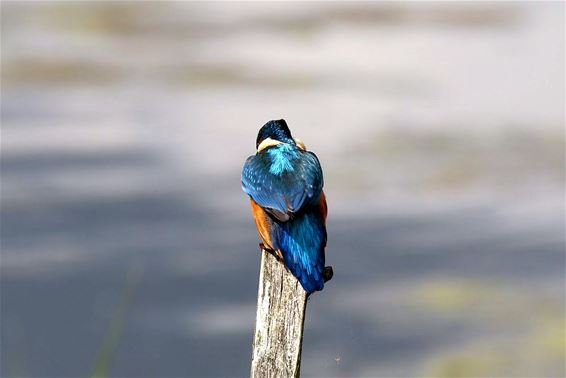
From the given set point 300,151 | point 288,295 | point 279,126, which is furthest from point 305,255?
point 279,126

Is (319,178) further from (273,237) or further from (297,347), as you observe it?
(297,347)

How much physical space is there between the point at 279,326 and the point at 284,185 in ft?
1.82

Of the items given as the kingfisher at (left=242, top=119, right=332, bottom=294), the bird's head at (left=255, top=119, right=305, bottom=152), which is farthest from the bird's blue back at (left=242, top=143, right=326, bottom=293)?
the bird's head at (left=255, top=119, right=305, bottom=152)

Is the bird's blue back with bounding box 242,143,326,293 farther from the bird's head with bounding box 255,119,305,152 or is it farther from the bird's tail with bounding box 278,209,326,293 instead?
the bird's head with bounding box 255,119,305,152

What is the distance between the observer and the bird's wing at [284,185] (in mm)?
3125

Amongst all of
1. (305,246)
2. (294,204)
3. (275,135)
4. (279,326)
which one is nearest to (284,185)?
(294,204)

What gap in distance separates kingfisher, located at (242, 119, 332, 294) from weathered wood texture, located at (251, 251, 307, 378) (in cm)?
5

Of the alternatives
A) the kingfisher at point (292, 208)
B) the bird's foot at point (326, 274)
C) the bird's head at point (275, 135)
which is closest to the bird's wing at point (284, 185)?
the kingfisher at point (292, 208)

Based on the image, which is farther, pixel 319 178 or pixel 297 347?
pixel 319 178

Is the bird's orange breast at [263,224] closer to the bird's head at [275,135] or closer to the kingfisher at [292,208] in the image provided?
the kingfisher at [292,208]

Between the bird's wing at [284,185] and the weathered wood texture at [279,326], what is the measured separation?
0.28 m

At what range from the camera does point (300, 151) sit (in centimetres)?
352

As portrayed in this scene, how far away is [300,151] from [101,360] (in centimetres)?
114

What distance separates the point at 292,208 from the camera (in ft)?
10.2
